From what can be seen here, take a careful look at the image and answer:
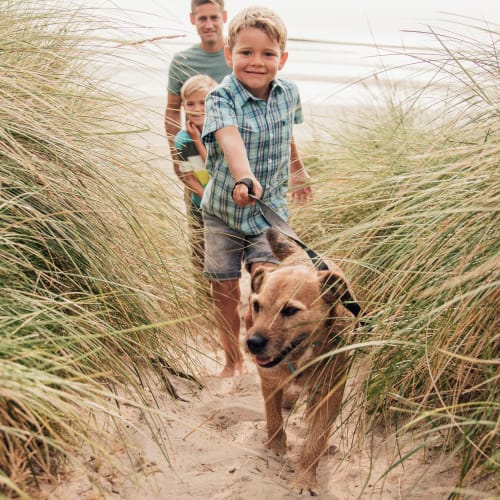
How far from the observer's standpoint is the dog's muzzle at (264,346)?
351 cm

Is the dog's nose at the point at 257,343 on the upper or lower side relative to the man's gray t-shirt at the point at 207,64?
lower

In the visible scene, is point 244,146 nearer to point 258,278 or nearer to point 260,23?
point 260,23

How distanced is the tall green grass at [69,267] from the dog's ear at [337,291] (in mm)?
721

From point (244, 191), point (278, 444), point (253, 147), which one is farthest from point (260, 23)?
point (278, 444)

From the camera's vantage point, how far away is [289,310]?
11.9ft

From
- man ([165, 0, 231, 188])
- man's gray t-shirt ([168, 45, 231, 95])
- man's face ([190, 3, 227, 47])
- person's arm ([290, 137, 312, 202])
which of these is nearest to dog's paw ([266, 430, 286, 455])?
person's arm ([290, 137, 312, 202])

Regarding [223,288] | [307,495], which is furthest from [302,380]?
[223,288]

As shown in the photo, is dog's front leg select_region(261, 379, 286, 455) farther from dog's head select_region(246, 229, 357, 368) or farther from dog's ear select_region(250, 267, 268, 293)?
dog's ear select_region(250, 267, 268, 293)

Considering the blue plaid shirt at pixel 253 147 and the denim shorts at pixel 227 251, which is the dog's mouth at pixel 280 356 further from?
the blue plaid shirt at pixel 253 147

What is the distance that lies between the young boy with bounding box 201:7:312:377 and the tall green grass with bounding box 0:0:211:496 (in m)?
0.56

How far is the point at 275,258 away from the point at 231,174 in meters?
0.61

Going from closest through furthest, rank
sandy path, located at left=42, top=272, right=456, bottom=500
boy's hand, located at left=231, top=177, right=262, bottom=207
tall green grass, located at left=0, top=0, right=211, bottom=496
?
1. tall green grass, located at left=0, top=0, right=211, bottom=496
2. sandy path, located at left=42, top=272, right=456, bottom=500
3. boy's hand, located at left=231, top=177, right=262, bottom=207

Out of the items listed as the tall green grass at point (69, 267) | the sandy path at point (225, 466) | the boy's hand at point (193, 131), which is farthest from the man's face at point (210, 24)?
the sandy path at point (225, 466)

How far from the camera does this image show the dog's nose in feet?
11.5
